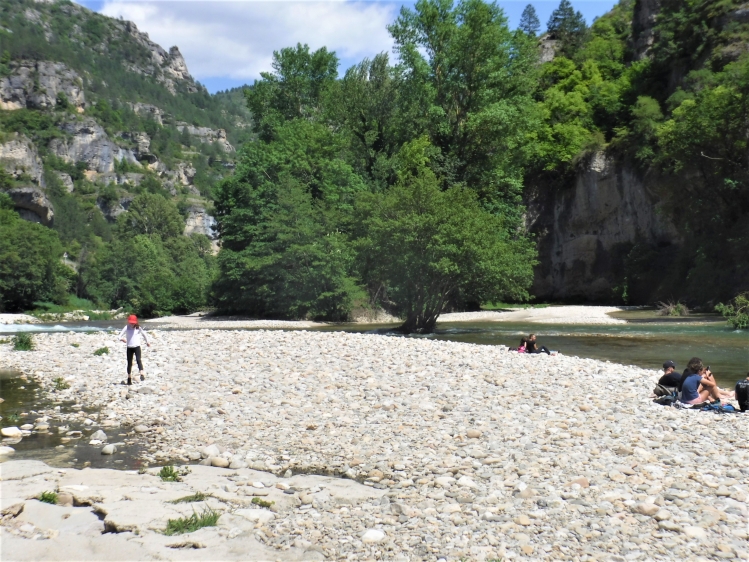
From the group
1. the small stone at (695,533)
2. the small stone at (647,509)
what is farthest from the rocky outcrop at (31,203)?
the small stone at (695,533)

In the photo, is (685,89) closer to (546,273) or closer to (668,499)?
(546,273)

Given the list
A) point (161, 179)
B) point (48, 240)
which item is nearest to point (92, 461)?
point (48, 240)

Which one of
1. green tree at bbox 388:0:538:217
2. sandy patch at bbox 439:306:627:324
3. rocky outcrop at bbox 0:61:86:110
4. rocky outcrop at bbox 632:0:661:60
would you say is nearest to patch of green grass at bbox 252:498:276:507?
sandy patch at bbox 439:306:627:324

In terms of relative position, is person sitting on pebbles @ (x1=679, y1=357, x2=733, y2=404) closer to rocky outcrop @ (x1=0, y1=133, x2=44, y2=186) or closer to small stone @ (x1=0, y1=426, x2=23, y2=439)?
small stone @ (x1=0, y1=426, x2=23, y2=439)

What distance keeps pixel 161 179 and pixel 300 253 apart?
145 m

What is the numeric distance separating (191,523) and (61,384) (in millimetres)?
10636

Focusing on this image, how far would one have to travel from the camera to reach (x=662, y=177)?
4631cm

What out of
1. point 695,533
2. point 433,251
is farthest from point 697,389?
point 433,251

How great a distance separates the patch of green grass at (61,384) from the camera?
49.0 feet

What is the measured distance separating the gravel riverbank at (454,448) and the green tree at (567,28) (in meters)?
56.3

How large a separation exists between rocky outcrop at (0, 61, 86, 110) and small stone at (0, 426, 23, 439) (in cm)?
16041

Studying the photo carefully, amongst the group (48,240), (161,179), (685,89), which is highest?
(161,179)

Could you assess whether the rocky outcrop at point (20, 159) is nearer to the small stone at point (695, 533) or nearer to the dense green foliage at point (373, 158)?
the dense green foliage at point (373, 158)

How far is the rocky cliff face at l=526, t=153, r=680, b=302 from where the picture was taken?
50.0 metres
